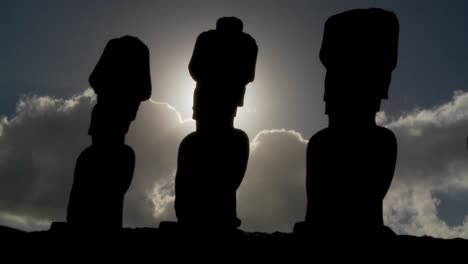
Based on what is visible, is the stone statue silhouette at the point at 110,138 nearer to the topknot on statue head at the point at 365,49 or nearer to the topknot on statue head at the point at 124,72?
the topknot on statue head at the point at 124,72

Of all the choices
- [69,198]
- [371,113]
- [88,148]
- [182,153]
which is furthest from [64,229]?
[371,113]

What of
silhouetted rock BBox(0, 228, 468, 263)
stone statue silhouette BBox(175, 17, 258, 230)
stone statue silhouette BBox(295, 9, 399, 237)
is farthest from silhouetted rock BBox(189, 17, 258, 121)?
silhouetted rock BBox(0, 228, 468, 263)

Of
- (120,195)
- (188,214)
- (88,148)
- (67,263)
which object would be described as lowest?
(67,263)

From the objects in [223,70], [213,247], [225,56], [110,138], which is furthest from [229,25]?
[213,247]

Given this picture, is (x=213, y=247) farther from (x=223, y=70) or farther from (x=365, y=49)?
(x=365, y=49)

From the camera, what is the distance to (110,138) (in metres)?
9.07

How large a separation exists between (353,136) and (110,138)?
4.18 meters

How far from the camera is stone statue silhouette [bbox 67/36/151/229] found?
8656 millimetres

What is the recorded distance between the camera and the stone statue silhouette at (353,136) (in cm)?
600

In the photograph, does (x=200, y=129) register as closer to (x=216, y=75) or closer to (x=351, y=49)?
(x=216, y=75)

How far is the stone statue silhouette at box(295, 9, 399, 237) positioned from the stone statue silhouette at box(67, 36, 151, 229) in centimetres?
337

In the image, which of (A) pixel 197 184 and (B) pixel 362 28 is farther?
(A) pixel 197 184

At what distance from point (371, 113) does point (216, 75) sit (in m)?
2.05

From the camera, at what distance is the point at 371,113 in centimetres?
639
